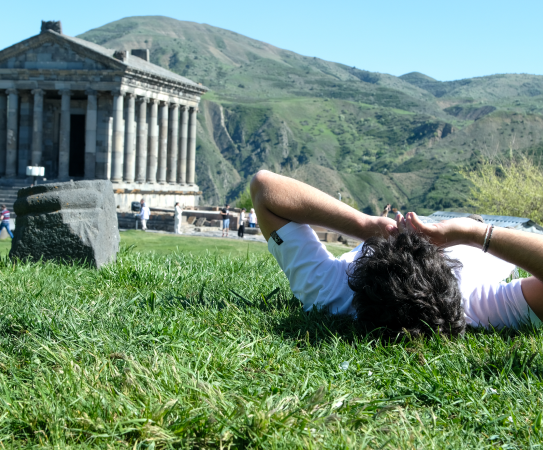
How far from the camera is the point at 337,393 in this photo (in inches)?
105

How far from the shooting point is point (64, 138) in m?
43.6

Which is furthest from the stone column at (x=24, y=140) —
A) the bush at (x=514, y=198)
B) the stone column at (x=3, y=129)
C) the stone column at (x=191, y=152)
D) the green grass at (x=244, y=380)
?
the green grass at (x=244, y=380)

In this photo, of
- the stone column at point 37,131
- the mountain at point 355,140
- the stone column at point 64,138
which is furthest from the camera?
the mountain at point 355,140

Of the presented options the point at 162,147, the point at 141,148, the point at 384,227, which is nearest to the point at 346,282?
the point at 384,227

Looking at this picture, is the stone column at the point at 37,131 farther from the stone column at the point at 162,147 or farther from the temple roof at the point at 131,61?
the stone column at the point at 162,147

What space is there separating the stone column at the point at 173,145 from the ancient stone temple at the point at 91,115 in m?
0.08

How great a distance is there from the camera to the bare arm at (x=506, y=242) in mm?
3320

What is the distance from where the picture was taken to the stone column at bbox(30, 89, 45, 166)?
42.5m

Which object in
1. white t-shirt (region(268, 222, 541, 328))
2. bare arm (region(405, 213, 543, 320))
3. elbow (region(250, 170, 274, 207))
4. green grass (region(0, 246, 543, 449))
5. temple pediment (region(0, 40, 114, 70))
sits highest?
temple pediment (region(0, 40, 114, 70))

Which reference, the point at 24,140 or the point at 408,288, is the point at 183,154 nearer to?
the point at 24,140

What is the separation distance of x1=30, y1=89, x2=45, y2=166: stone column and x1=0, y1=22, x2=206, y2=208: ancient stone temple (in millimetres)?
69

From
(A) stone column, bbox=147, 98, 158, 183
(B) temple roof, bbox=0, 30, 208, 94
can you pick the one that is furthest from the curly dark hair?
(A) stone column, bbox=147, 98, 158, 183

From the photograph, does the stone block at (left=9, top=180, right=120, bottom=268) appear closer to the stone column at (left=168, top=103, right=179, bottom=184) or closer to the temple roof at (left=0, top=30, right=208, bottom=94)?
the temple roof at (left=0, top=30, right=208, bottom=94)

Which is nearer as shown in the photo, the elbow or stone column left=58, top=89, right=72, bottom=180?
the elbow
